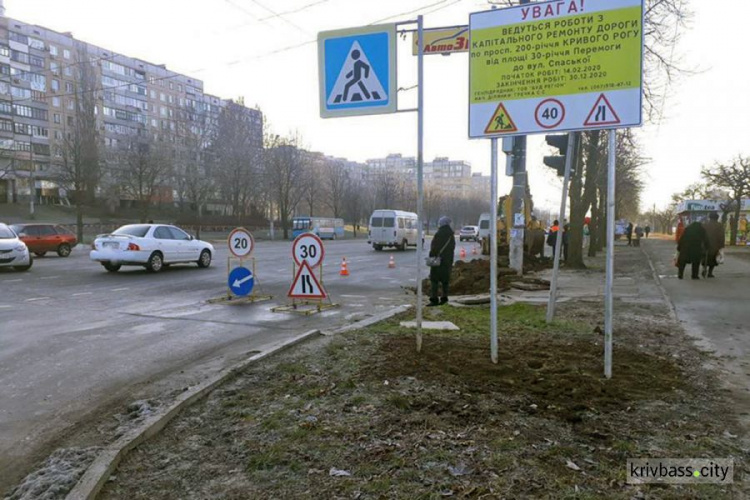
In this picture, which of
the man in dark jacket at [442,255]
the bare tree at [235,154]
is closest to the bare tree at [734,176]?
the man in dark jacket at [442,255]

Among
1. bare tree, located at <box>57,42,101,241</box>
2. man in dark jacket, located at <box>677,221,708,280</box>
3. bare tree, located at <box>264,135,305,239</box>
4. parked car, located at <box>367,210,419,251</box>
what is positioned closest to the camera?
man in dark jacket, located at <box>677,221,708,280</box>

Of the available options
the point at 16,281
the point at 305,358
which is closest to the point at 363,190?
the point at 16,281

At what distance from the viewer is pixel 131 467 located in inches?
128

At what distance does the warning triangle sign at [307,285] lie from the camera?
9258 millimetres

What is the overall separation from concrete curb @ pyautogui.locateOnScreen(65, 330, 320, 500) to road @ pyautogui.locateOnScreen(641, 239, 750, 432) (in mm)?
4403

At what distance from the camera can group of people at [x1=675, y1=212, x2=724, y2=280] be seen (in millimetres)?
13539

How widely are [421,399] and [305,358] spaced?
1.98 m

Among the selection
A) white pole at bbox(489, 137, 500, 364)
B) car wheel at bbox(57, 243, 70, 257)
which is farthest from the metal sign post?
car wheel at bbox(57, 243, 70, 257)

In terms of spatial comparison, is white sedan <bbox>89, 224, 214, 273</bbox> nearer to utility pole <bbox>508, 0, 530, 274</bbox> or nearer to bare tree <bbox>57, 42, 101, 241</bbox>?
utility pole <bbox>508, 0, 530, 274</bbox>

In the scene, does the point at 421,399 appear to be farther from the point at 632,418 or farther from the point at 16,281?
the point at 16,281

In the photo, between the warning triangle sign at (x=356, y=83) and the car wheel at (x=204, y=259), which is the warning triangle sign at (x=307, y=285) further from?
the car wheel at (x=204, y=259)

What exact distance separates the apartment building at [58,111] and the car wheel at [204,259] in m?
37.4

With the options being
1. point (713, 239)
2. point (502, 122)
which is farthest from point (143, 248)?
point (713, 239)

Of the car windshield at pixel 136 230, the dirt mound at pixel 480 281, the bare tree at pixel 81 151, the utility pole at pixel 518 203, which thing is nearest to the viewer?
the dirt mound at pixel 480 281
